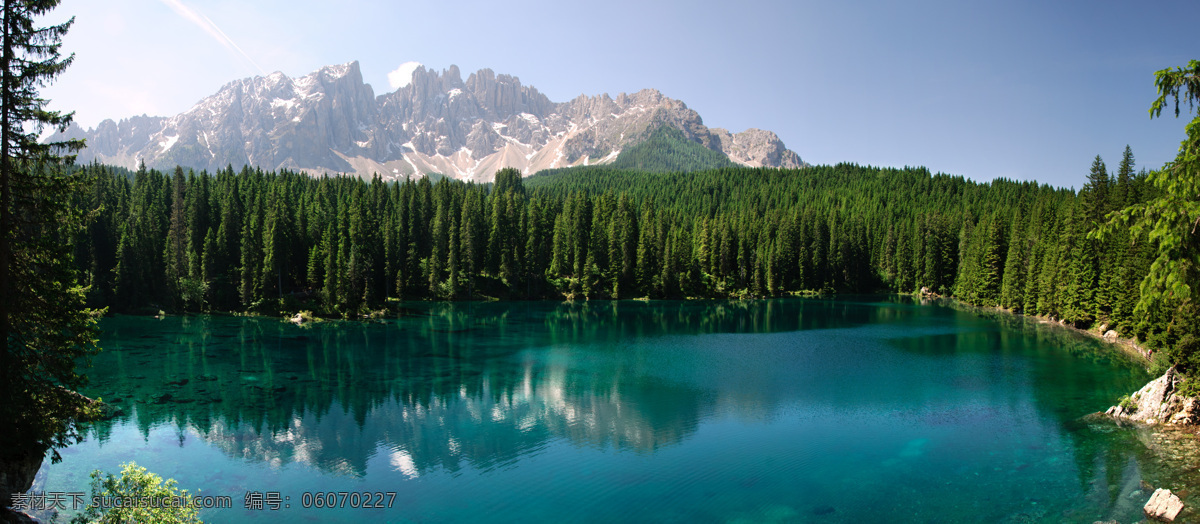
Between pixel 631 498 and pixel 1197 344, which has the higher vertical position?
pixel 1197 344

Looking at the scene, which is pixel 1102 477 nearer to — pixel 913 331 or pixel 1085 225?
pixel 913 331

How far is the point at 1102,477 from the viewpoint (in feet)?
80.1

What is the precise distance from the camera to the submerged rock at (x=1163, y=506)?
65.8 ft

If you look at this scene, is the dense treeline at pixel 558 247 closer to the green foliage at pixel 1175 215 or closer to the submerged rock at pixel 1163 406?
the submerged rock at pixel 1163 406

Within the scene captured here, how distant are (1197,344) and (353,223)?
9069 centimetres

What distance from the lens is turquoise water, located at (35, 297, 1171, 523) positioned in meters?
22.9

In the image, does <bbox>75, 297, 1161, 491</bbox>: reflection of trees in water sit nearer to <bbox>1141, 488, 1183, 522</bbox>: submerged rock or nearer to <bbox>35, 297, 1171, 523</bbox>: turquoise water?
<bbox>35, 297, 1171, 523</bbox>: turquoise water

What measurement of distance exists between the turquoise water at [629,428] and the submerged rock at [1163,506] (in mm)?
603

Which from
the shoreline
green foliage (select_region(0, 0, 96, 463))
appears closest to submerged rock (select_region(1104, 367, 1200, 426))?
the shoreline

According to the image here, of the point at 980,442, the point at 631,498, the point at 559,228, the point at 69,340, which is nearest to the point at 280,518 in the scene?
the point at 69,340

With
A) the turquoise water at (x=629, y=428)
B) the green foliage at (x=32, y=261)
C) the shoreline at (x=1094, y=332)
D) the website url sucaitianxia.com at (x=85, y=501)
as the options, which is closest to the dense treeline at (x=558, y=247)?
the shoreline at (x=1094, y=332)

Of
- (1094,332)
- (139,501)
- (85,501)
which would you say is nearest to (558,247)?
(1094,332)

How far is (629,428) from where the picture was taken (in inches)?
1260

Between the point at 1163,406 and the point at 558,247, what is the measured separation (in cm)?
9019
